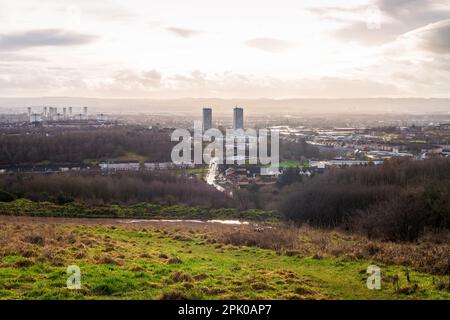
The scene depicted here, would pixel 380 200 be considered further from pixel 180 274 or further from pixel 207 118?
pixel 207 118

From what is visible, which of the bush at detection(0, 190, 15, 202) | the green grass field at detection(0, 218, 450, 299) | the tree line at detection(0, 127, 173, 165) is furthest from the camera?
the tree line at detection(0, 127, 173, 165)

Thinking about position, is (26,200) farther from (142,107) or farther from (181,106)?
(142,107)

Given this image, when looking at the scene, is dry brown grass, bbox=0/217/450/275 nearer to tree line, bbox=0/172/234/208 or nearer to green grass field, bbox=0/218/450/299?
green grass field, bbox=0/218/450/299

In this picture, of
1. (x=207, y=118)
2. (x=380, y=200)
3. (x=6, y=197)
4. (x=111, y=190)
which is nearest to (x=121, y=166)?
(x=111, y=190)

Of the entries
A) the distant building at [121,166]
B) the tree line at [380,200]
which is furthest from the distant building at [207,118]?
the tree line at [380,200]

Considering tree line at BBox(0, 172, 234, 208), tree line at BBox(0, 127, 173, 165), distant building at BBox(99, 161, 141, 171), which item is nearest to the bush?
tree line at BBox(0, 172, 234, 208)

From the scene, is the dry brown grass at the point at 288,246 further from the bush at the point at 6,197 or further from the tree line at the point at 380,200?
the bush at the point at 6,197

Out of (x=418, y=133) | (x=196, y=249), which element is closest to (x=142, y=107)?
(x=418, y=133)

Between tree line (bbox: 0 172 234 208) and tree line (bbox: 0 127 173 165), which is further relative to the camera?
tree line (bbox: 0 127 173 165)
